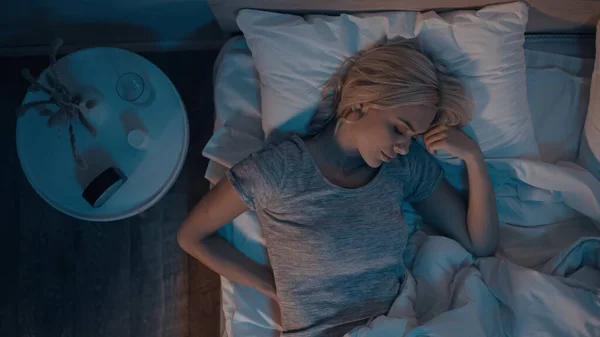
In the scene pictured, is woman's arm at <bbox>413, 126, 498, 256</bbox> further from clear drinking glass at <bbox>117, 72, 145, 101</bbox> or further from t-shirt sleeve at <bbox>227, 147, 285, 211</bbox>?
clear drinking glass at <bbox>117, 72, 145, 101</bbox>

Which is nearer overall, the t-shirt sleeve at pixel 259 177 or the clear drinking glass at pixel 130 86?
the t-shirt sleeve at pixel 259 177

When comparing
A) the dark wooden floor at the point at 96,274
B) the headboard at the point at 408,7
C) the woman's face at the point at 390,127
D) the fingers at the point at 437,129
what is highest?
the headboard at the point at 408,7

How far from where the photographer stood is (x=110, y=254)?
154cm

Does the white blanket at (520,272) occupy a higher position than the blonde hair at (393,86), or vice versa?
the blonde hair at (393,86)

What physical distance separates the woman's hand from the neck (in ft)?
0.54

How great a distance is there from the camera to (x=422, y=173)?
120 cm

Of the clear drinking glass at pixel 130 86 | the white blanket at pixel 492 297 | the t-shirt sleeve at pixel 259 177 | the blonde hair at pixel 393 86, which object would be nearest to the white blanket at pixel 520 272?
the white blanket at pixel 492 297

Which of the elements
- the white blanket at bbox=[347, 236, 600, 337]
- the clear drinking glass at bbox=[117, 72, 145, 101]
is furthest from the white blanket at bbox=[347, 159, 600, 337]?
the clear drinking glass at bbox=[117, 72, 145, 101]

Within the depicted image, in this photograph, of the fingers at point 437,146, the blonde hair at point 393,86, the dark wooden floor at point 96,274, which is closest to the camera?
the blonde hair at point 393,86

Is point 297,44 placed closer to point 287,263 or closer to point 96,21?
point 287,263

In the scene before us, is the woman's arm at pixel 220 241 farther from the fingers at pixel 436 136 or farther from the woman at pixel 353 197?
the fingers at pixel 436 136

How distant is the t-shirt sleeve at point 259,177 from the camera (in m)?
1.06

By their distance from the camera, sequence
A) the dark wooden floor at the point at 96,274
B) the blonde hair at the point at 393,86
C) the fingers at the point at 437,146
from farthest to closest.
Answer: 1. the dark wooden floor at the point at 96,274
2. the fingers at the point at 437,146
3. the blonde hair at the point at 393,86

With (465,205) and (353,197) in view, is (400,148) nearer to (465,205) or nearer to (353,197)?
(353,197)
